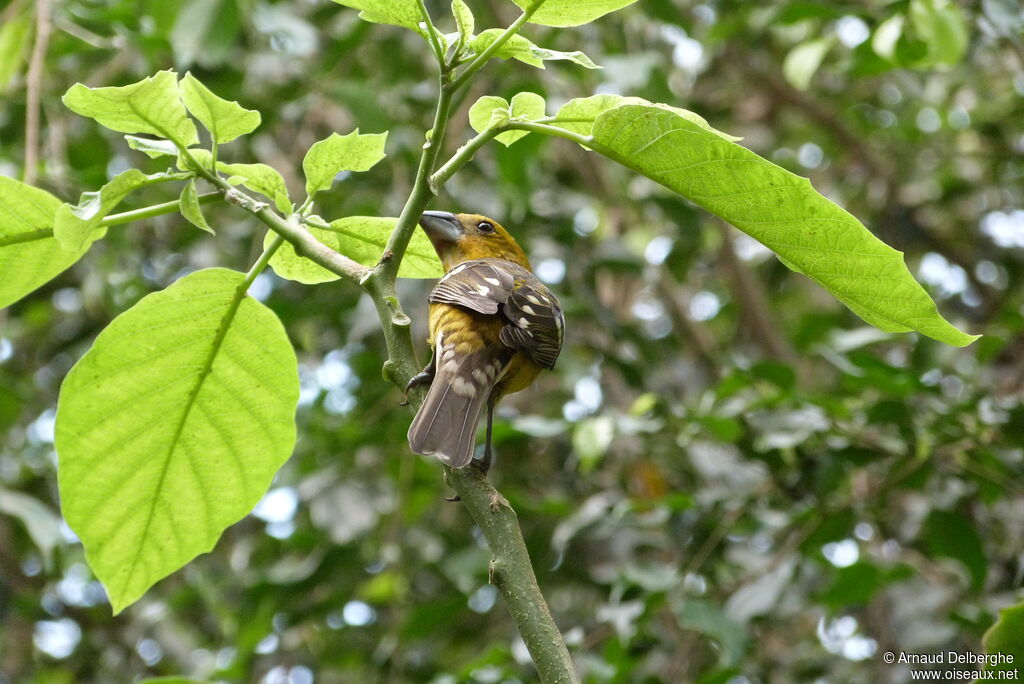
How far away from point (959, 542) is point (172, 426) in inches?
106

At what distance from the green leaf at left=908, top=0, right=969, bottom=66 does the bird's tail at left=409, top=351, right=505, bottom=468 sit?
1843 millimetres

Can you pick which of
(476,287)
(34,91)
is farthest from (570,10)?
(34,91)

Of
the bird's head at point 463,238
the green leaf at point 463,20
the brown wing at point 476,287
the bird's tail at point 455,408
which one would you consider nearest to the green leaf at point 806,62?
the bird's head at point 463,238

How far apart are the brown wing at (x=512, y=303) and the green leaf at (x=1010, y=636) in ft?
3.89

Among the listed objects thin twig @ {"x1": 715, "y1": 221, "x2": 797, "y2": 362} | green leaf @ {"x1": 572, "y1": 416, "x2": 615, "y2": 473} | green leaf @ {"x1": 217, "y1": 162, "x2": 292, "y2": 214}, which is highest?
green leaf @ {"x1": 217, "y1": 162, "x2": 292, "y2": 214}

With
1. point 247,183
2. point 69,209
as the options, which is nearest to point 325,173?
point 247,183

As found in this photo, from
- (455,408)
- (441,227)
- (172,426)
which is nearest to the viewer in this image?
(172,426)

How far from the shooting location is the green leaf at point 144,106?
4.66 feet

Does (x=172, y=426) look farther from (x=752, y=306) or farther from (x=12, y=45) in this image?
(x=752, y=306)

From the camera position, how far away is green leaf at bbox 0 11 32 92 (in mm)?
3209

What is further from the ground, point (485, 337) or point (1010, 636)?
point (1010, 636)

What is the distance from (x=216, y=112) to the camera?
1497mm

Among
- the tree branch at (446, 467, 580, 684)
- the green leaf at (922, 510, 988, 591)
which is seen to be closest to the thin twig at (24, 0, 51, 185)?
the tree branch at (446, 467, 580, 684)

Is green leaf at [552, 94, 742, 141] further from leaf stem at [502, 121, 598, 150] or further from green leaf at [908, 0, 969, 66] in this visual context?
green leaf at [908, 0, 969, 66]
